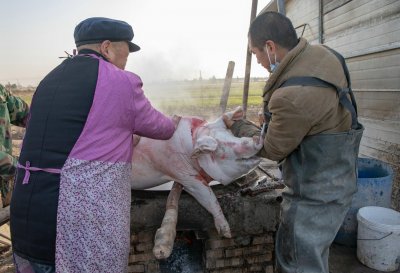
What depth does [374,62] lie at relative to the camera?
19.4 feet

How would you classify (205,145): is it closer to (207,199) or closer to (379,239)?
(207,199)

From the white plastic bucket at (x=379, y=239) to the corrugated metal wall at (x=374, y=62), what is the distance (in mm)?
1785

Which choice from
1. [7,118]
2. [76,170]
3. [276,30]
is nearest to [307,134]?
[276,30]

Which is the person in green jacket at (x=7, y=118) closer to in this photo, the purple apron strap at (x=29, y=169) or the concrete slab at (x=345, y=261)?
the purple apron strap at (x=29, y=169)

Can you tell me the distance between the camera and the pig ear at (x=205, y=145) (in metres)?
2.84

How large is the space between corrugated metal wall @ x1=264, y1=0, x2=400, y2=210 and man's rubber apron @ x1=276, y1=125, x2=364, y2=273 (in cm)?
344

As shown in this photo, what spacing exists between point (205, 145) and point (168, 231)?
2.57 feet

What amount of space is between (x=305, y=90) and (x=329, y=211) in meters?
0.98

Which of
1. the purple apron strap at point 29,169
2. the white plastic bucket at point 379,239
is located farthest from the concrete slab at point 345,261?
the purple apron strap at point 29,169

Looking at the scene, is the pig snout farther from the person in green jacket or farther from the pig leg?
the person in green jacket

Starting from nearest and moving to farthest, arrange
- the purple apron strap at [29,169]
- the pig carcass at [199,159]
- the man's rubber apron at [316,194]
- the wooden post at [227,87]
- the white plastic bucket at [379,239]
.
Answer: the purple apron strap at [29,169]
the man's rubber apron at [316,194]
the pig carcass at [199,159]
the white plastic bucket at [379,239]
the wooden post at [227,87]

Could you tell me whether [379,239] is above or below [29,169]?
below

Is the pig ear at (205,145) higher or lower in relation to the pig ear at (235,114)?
lower

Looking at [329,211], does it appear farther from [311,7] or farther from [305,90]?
[311,7]
